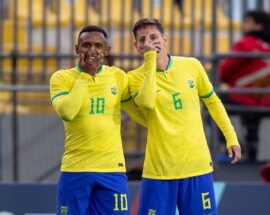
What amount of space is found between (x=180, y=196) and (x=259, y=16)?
13.8 feet

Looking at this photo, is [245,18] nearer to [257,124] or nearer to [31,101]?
[257,124]

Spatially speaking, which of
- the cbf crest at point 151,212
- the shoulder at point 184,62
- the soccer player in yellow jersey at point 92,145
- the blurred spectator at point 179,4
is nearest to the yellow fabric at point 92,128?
the soccer player in yellow jersey at point 92,145

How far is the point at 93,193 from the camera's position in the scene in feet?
24.4

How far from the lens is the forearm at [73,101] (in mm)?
7227

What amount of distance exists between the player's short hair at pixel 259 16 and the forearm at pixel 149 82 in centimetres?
Result: 416

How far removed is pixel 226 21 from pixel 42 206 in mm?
3499

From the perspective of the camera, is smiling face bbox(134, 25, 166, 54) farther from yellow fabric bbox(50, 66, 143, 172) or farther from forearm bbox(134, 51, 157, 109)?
yellow fabric bbox(50, 66, 143, 172)

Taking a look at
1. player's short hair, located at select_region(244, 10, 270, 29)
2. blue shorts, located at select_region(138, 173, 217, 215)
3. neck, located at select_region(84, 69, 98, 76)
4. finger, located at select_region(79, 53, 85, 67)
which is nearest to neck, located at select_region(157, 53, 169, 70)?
neck, located at select_region(84, 69, 98, 76)

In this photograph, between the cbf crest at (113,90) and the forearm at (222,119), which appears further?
the forearm at (222,119)

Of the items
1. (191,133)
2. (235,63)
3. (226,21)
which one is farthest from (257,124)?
(191,133)

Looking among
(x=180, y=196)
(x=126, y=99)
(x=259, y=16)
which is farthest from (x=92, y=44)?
(x=259, y=16)

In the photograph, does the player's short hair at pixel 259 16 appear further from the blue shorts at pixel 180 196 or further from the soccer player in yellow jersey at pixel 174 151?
the blue shorts at pixel 180 196

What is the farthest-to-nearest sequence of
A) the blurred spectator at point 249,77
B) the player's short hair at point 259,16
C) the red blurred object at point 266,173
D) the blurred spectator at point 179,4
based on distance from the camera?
1. the blurred spectator at point 179,4
2. the player's short hair at point 259,16
3. the blurred spectator at point 249,77
4. the red blurred object at point 266,173

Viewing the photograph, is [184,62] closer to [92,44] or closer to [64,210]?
[92,44]
